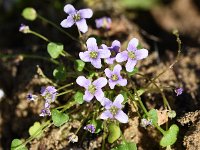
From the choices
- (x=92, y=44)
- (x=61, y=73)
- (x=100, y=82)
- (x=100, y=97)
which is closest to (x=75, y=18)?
(x=92, y=44)

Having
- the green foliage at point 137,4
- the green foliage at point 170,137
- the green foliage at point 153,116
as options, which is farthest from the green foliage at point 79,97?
the green foliage at point 137,4

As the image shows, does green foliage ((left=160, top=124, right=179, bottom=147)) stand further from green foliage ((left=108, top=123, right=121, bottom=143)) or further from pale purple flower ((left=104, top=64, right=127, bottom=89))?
pale purple flower ((left=104, top=64, right=127, bottom=89))

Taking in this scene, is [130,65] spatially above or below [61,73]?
below

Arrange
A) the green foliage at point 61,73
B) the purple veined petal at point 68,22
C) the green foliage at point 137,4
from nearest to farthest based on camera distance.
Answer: the purple veined petal at point 68,22 < the green foliage at point 61,73 < the green foliage at point 137,4

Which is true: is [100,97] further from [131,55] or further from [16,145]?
[16,145]

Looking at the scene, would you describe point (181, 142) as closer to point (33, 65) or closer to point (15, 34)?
point (33, 65)

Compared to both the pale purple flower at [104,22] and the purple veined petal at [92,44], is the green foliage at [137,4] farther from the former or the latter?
the purple veined petal at [92,44]
